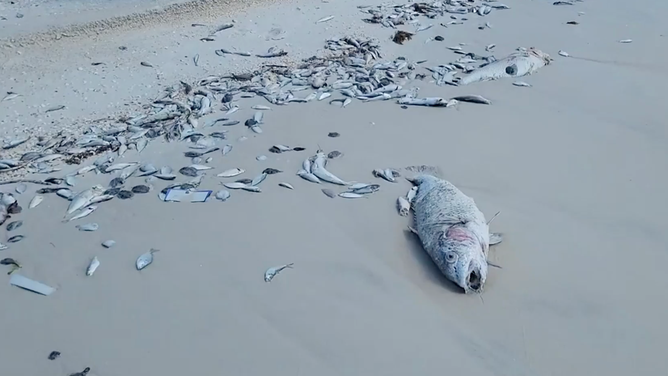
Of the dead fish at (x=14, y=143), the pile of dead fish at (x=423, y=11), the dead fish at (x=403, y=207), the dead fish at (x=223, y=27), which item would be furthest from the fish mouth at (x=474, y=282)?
the dead fish at (x=223, y=27)

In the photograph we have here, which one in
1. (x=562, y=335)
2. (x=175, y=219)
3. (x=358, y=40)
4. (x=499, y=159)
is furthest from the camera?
(x=358, y=40)

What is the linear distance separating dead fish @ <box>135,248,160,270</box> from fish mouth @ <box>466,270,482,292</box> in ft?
4.70

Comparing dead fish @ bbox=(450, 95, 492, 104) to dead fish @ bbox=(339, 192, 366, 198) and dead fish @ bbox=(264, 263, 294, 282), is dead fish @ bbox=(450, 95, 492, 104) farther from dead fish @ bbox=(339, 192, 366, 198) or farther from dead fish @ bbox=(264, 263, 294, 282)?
dead fish @ bbox=(264, 263, 294, 282)

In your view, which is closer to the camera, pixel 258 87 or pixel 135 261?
pixel 135 261

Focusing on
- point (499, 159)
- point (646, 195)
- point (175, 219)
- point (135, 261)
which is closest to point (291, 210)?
point (175, 219)

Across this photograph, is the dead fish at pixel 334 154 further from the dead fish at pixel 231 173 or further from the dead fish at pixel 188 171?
the dead fish at pixel 188 171

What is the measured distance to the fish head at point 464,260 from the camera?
2.74 m

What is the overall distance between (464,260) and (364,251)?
0.52 m

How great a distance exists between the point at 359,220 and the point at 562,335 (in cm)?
110

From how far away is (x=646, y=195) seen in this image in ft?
11.5

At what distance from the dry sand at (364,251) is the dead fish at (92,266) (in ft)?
0.10

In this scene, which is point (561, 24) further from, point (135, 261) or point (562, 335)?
point (135, 261)

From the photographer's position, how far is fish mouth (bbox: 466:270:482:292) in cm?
276

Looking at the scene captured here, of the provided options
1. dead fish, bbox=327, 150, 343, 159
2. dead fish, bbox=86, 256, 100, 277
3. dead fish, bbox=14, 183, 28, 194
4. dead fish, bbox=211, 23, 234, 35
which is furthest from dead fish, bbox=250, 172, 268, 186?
dead fish, bbox=211, 23, 234, 35
